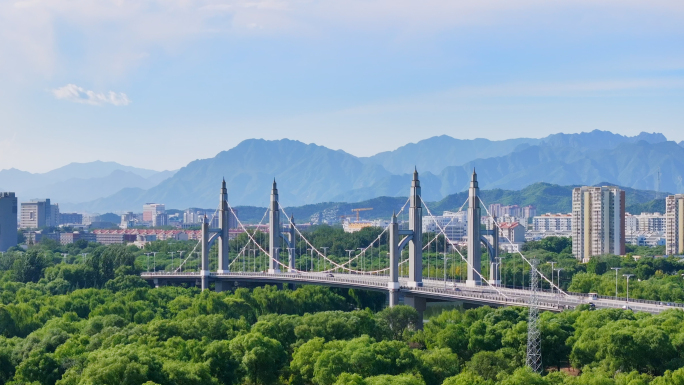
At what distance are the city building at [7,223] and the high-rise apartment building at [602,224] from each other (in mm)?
65845

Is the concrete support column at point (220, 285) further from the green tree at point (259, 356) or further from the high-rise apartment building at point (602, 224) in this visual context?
the high-rise apartment building at point (602, 224)

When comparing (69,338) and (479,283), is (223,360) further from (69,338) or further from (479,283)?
(479,283)

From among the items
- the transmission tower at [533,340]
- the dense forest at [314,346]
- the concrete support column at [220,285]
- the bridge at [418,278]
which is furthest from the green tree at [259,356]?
the concrete support column at [220,285]

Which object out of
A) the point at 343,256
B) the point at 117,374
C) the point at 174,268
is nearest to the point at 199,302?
the point at 117,374

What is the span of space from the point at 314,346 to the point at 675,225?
8460 centimetres

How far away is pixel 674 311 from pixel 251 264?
4671cm

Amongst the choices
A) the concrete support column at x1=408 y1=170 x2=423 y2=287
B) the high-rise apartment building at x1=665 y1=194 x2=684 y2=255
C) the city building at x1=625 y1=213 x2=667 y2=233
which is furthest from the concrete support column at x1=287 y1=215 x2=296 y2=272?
the city building at x1=625 y1=213 x2=667 y2=233

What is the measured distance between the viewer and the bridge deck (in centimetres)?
4394

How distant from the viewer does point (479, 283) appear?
5369 centimetres

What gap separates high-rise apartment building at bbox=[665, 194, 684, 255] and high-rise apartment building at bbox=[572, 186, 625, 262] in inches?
375

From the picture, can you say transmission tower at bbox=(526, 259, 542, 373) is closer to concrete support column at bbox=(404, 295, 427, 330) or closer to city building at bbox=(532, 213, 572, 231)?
concrete support column at bbox=(404, 295, 427, 330)

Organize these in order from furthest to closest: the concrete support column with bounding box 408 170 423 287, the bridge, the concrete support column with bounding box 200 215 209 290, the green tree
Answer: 1. the concrete support column with bounding box 200 215 209 290
2. the concrete support column with bounding box 408 170 423 287
3. the bridge
4. the green tree

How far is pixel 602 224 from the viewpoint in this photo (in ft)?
319

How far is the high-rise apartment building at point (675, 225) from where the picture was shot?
105188mm
